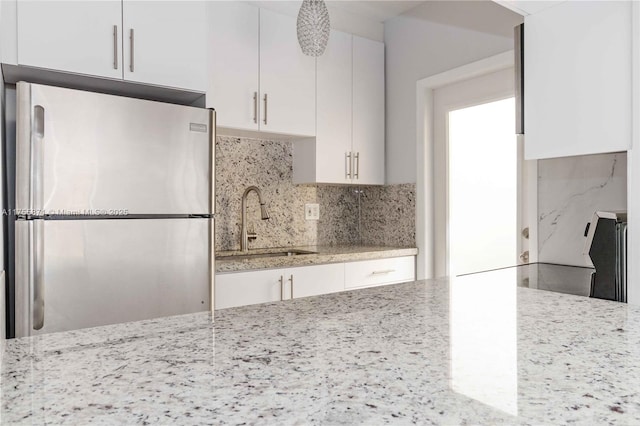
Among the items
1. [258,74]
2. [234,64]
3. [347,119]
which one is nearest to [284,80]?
[258,74]

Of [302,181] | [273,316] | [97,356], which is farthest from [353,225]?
[97,356]

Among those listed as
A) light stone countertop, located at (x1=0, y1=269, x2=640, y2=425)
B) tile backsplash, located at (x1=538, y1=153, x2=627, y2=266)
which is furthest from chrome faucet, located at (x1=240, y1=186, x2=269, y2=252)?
light stone countertop, located at (x1=0, y1=269, x2=640, y2=425)

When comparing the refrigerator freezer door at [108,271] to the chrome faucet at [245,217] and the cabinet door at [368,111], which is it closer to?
the chrome faucet at [245,217]

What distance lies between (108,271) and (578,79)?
1852mm

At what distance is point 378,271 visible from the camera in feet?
9.41

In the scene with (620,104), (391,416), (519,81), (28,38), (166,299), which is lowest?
(166,299)

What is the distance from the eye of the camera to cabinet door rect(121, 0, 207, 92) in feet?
6.72

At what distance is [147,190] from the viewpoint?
1.94 meters

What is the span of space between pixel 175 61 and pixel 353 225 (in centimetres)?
186

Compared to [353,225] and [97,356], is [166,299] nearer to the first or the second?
[97,356]

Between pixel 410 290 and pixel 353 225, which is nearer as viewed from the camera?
pixel 410 290

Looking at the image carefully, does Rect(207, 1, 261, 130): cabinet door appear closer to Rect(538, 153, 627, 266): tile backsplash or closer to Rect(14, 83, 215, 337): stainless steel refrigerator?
Rect(14, 83, 215, 337): stainless steel refrigerator

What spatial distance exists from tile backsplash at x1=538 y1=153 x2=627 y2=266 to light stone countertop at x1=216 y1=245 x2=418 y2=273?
3.28 feet

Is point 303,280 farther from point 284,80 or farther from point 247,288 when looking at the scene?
point 284,80
